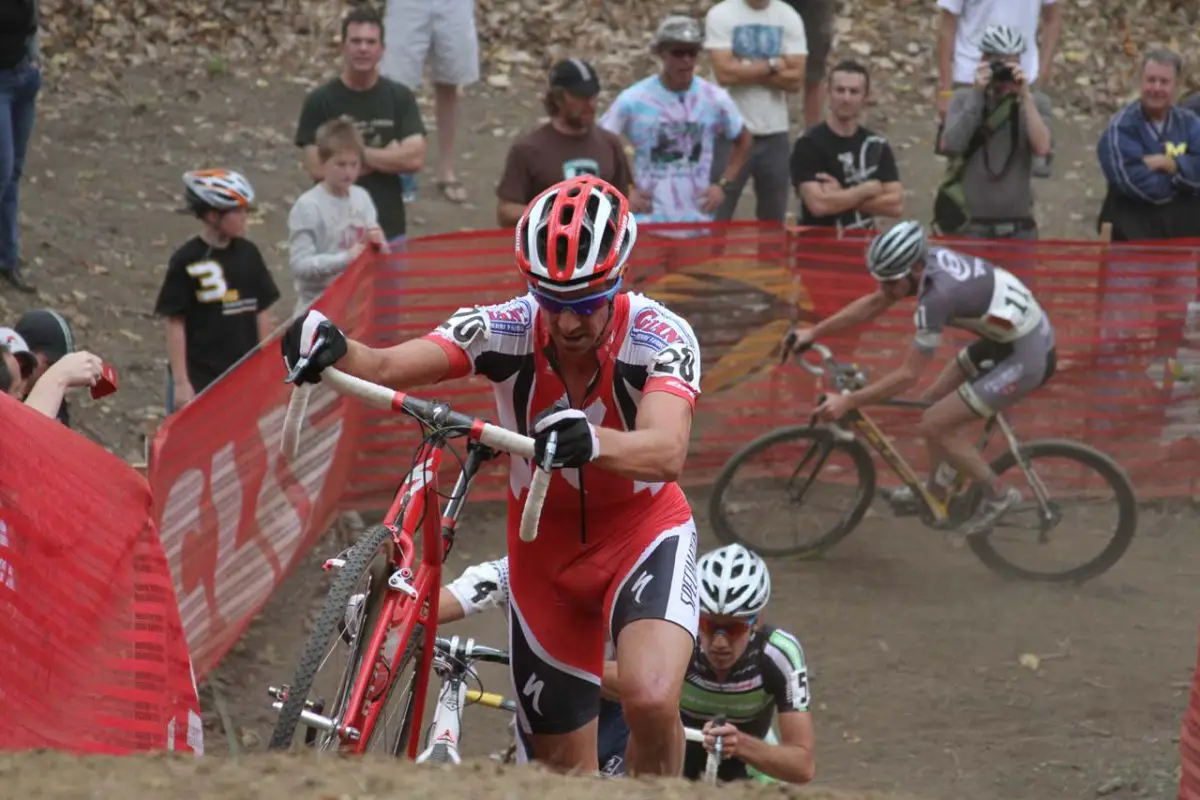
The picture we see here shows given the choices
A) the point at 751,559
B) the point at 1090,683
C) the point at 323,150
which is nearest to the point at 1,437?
the point at 751,559

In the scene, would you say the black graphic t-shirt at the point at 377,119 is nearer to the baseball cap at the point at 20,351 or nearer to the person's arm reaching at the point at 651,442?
the baseball cap at the point at 20,351

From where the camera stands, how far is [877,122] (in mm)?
16859

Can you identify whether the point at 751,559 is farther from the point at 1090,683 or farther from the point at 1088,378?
the point at 1088,378

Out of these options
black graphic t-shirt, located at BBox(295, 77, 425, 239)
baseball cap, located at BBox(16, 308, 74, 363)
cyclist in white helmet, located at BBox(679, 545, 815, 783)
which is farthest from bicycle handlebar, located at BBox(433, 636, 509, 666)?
black graphic t-shirt, located at BBox(295, 77, 425, 239)

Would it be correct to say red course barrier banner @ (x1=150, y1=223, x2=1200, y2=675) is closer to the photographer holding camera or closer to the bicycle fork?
the photographer holding camera

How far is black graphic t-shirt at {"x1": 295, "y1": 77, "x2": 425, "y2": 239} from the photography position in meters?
10.4

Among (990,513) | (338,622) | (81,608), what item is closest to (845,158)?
(990,513)

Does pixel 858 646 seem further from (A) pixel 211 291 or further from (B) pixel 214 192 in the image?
(B) pixel 214 192

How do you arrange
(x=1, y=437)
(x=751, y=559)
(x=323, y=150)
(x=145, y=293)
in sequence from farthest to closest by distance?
(x=145, y=293) < (x=323, y=150) < (x=751, y=559) < (x=1, y=437)

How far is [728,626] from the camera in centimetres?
642

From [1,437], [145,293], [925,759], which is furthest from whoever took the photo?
[145,293]

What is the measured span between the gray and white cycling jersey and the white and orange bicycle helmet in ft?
12.1

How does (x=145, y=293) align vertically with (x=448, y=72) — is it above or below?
below

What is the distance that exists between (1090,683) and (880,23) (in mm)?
10906
